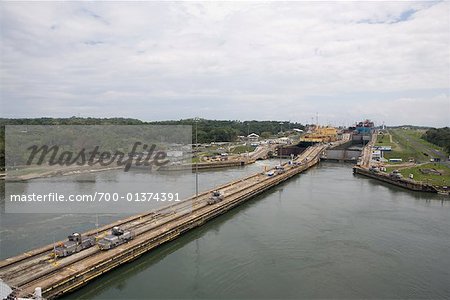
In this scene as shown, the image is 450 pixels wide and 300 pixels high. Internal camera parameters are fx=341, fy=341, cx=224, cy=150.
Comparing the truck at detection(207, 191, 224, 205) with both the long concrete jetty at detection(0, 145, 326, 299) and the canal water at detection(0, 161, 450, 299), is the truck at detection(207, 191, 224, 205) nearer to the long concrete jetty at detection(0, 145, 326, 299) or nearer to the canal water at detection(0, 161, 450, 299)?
the long concrete jetty at detection(0, 145, 326, 299)

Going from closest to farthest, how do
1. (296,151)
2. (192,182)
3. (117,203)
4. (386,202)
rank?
1. (117,203)
2. (386,202)
3. (192,182)
4. (296,151)

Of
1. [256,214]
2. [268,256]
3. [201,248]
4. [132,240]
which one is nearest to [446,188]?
[256,214]

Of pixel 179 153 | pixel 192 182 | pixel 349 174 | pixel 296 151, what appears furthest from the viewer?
pixel 296 151

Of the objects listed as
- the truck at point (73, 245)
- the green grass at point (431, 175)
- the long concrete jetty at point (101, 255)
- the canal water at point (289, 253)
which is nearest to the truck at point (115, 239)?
the long concrete jetty at point (101, 255)

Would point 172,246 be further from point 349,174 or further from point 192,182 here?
point 349,174

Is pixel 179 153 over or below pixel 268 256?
over

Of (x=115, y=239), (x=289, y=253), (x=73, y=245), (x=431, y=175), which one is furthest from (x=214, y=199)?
(x=431, y=175)

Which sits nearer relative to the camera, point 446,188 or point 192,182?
point 446,188
